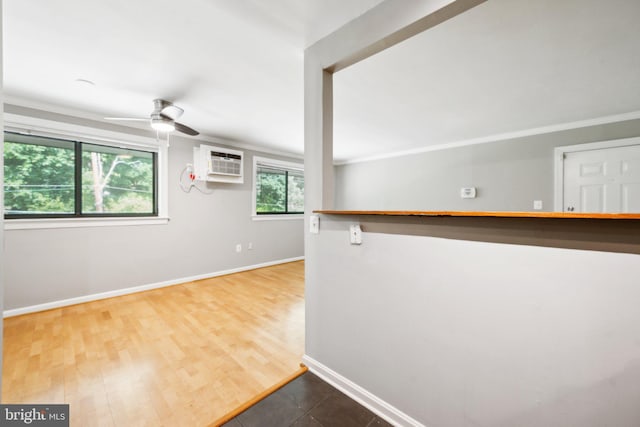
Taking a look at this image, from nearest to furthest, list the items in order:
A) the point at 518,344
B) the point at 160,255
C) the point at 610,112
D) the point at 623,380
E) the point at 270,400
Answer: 1. the point at 623,380
2. the point at 518,344
3. the point at 270,400
4. the point at 610,112
5. the point at 160,255

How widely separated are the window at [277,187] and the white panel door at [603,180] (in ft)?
14.4

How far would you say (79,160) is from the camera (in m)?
3.03

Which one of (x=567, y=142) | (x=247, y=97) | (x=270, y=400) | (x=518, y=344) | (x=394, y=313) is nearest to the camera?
(x=518, y=344)

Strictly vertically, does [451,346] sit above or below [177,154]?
below

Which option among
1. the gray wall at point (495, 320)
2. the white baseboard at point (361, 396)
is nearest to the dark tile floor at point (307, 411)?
the white baseboard at point (361, 396)

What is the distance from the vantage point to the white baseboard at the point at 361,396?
4.40 feet

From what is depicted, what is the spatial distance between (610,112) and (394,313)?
3.72 meters

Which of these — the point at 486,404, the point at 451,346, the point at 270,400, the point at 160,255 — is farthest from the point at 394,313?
the point at 160,255

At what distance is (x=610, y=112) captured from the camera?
2.88 meters

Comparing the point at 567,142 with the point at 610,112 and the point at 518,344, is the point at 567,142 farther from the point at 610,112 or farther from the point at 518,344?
the point at 518,344

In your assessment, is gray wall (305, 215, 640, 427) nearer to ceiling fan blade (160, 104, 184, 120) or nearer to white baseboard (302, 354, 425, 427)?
white baseboard (302, 354, 425, 427)

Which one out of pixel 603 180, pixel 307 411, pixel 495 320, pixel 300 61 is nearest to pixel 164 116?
pixel 300 61

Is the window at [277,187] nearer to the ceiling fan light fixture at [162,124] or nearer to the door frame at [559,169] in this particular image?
the ceiling fan light fixture at [162,124]

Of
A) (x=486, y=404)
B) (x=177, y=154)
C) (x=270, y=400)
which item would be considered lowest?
(x=270, y=400)
